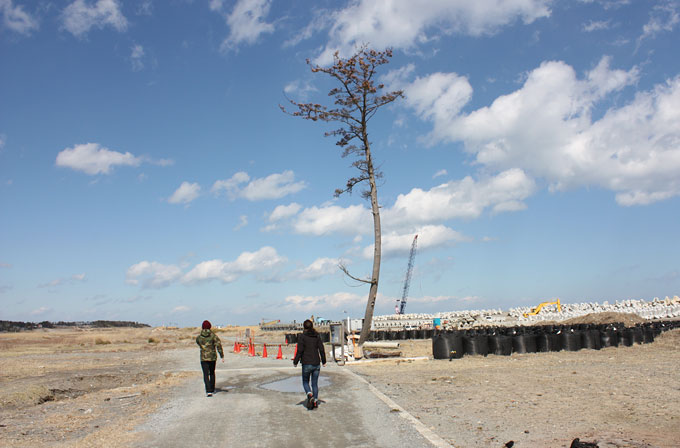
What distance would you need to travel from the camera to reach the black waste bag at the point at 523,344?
20.6m

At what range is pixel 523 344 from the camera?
67.5 feet

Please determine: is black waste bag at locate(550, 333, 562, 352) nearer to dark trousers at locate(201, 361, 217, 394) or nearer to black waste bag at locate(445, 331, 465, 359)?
black waste bag at locate(445, 331, 465, 359)

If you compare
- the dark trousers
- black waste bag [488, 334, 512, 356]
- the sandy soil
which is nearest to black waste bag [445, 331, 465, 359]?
the sandy soil

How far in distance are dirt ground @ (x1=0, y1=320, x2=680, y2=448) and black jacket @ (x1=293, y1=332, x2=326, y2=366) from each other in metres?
1.92

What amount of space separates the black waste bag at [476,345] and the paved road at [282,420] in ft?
28.0

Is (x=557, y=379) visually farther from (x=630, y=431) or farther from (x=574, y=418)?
(x=630, y=431)

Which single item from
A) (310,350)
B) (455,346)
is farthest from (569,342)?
(310,350)

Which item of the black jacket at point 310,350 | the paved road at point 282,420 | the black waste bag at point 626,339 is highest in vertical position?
the black jacket at point 310,350

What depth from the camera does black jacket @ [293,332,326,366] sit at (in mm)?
10195

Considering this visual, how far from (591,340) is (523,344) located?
3441mm

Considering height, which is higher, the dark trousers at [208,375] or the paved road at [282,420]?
the dark trousers at [208,375]

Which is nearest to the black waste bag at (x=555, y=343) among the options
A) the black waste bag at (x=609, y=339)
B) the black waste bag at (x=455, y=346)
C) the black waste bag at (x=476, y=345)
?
the black waste bag at (x=609, y=339)

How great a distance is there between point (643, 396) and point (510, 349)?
10.6 meters

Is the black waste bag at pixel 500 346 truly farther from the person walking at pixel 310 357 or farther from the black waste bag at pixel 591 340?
the person walking at pixel 310 357
